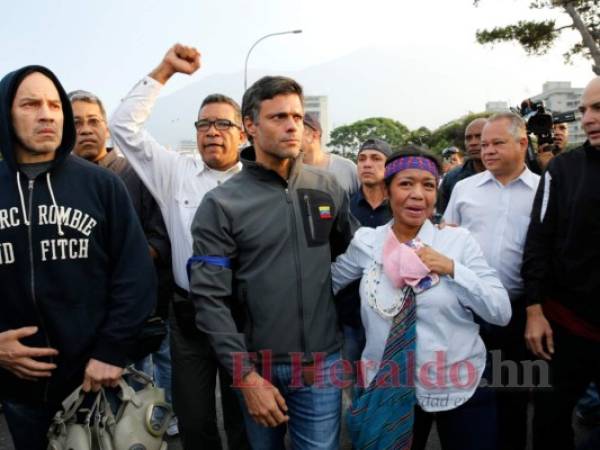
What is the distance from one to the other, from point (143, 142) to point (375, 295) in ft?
4.87

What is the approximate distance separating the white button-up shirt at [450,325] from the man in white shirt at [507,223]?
0.79 meters

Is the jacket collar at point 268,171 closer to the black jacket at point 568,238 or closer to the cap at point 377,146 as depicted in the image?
the black jacket at point 568,238

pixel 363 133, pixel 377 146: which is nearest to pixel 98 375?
pixel 377 146

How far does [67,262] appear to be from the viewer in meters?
2.01

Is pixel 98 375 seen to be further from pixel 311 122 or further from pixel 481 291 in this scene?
pixel 311 122

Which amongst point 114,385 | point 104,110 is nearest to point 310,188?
point 114,385

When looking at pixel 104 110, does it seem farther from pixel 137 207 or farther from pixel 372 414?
pixel 372 414

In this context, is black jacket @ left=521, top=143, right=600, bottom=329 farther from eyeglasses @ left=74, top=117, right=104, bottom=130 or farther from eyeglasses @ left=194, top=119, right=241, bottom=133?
eyeglasses @ left=74, top=117, right=104, bottom=130

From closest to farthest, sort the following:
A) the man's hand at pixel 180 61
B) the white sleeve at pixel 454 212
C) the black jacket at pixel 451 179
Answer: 1. the man's hand at pixel 180 61
2. the white sleeve at pixel 454 212
3. the black jacket at pixel 451 179

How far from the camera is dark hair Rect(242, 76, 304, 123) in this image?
216 centimetres

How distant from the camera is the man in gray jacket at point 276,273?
81.2 inches

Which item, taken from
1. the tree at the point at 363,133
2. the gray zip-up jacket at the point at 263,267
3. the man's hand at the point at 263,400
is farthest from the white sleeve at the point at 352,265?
the tree at the point at 363,133

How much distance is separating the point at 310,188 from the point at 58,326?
1.14 meters

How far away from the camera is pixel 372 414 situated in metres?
2.07
